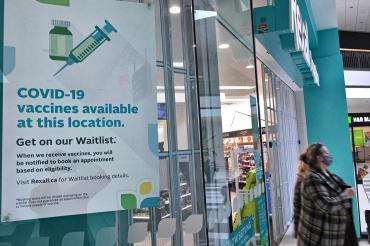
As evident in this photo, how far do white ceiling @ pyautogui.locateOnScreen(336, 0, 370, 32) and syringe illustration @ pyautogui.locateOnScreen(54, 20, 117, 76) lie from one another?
1022 cm

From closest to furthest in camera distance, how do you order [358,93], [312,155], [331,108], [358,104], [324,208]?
1. [324,208]
2. [312,155]
3. [331,108]
4. [358,93]
5. [358,104]

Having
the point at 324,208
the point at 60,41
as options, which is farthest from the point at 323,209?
the point at 60,41

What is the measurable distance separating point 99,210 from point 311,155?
229 centimetres

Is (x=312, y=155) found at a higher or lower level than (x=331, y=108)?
lower

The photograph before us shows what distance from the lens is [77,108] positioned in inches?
52.0

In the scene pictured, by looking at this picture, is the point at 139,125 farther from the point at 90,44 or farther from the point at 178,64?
the point at 178,64

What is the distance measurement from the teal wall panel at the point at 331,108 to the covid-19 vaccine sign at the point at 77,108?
658 centimetres

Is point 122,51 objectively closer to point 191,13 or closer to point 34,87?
point 34,87

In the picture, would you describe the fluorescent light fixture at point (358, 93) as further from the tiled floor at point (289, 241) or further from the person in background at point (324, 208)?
the person in background at point (324, 208)

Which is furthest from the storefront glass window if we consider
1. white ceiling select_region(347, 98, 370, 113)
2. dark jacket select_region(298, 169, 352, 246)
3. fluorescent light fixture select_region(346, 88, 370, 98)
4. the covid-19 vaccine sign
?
white ceiling select_region(347, 98, 370, 113)

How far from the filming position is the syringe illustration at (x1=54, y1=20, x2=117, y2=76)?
4.39 feet

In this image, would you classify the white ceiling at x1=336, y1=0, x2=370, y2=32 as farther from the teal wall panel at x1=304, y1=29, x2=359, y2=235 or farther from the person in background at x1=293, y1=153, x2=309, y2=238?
the person in background at x1=293, y1=153, x2=309, y2=238

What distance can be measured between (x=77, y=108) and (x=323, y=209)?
91.1 inches

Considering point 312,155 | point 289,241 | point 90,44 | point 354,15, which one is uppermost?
point 354,15
